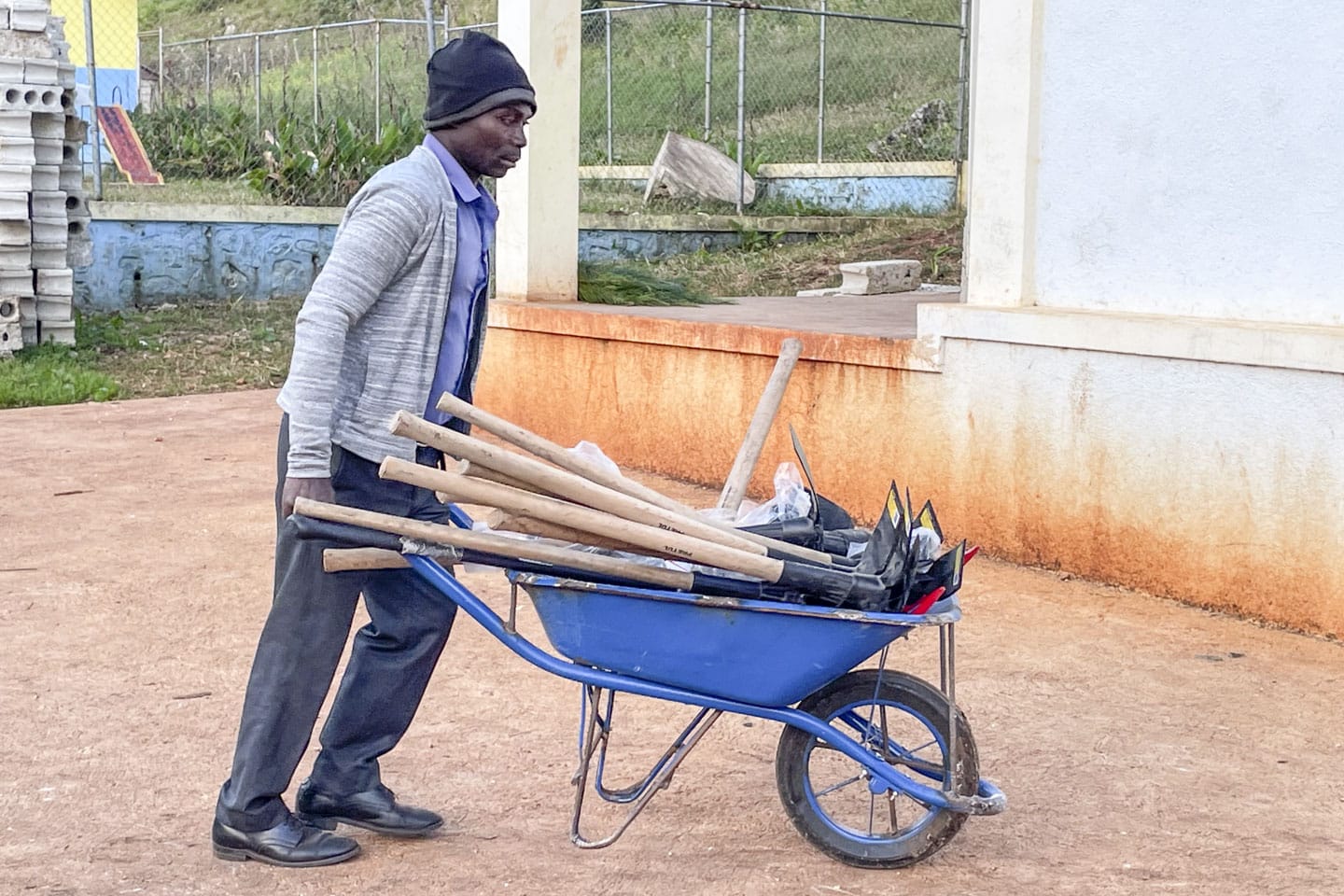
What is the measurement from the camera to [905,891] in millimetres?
3350

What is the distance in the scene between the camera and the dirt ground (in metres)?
3.44

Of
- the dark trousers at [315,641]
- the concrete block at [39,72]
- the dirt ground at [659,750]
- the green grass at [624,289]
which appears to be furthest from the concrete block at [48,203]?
the dark trousers at [315,641]

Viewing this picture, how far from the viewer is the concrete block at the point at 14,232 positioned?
36.5ft

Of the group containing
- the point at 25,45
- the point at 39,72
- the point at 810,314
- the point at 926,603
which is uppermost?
the point at 25,45

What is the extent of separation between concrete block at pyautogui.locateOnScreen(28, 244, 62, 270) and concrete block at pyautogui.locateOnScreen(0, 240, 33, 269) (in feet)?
0.41

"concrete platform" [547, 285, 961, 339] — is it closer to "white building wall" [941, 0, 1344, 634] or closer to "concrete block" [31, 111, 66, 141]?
"white building wall" [941, 0, 1344, 634]

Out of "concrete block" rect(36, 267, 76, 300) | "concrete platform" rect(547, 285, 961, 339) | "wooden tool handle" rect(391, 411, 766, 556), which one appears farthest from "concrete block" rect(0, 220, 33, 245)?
"wooden tool handle" rect(391, 411, 766, 556)

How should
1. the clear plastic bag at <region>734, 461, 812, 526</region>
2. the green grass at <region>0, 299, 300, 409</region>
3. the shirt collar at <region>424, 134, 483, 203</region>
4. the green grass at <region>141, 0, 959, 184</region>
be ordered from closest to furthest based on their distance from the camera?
1. the shirt collar at <region>424, 134, 483, 203</region>
2. the clear plastic bag at <region>734, 461, 812, 526</region>
3. the green grass at <region>0, 299, 300, 409</region>
4. the green grass at <region>141, 0, 959, 184</region>

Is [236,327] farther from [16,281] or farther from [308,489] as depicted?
[308,489]

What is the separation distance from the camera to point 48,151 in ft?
37.3

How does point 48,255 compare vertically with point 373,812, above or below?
above

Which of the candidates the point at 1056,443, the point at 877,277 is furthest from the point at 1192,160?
the point at 877,277

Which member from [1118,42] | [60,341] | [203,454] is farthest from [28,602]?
[60,341]

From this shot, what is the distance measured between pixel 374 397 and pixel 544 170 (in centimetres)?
537
